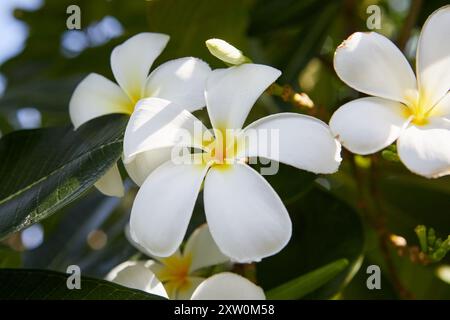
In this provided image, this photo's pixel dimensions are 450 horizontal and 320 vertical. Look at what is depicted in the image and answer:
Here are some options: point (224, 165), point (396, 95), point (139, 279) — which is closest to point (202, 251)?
point (139, 279)

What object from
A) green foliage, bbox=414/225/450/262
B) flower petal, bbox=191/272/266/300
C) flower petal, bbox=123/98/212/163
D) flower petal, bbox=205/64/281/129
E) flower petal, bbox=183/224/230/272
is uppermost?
flower petal, bbox=205/64/281/129

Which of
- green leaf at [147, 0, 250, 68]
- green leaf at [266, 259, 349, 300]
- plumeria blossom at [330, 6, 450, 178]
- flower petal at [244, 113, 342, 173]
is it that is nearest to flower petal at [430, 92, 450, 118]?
plumeria blossom at [330, 6, 450, 178]

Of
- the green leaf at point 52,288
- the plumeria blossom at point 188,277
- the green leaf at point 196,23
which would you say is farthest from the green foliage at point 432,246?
the green leaf at point 196,23

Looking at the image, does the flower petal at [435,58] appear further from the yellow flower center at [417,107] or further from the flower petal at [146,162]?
the flower petal at [146,162]

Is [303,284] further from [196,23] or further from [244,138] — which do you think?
[196,23]

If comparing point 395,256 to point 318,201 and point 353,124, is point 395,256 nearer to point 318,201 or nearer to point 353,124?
point 318,201

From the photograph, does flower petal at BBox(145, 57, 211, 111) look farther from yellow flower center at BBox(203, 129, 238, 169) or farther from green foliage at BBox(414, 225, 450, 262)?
green foliage at BBox(414, 225, 450, 262)

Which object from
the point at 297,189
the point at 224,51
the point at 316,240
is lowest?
the point at 316,240
